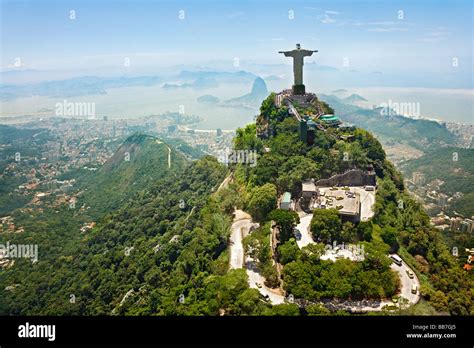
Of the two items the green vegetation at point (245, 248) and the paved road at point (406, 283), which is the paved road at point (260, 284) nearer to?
the green vegetation at point (245, 248)

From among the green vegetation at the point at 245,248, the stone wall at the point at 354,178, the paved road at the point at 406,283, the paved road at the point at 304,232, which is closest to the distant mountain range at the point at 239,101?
the green vegetation at the point at 245,248

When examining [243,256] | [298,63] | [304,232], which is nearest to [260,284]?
[243,256]

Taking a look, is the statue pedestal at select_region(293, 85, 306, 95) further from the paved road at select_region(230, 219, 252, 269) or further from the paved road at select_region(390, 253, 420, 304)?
the paved road at select_region(390, 253, 420, 304)

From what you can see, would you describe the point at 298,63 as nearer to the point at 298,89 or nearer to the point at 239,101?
the point at 298,89
